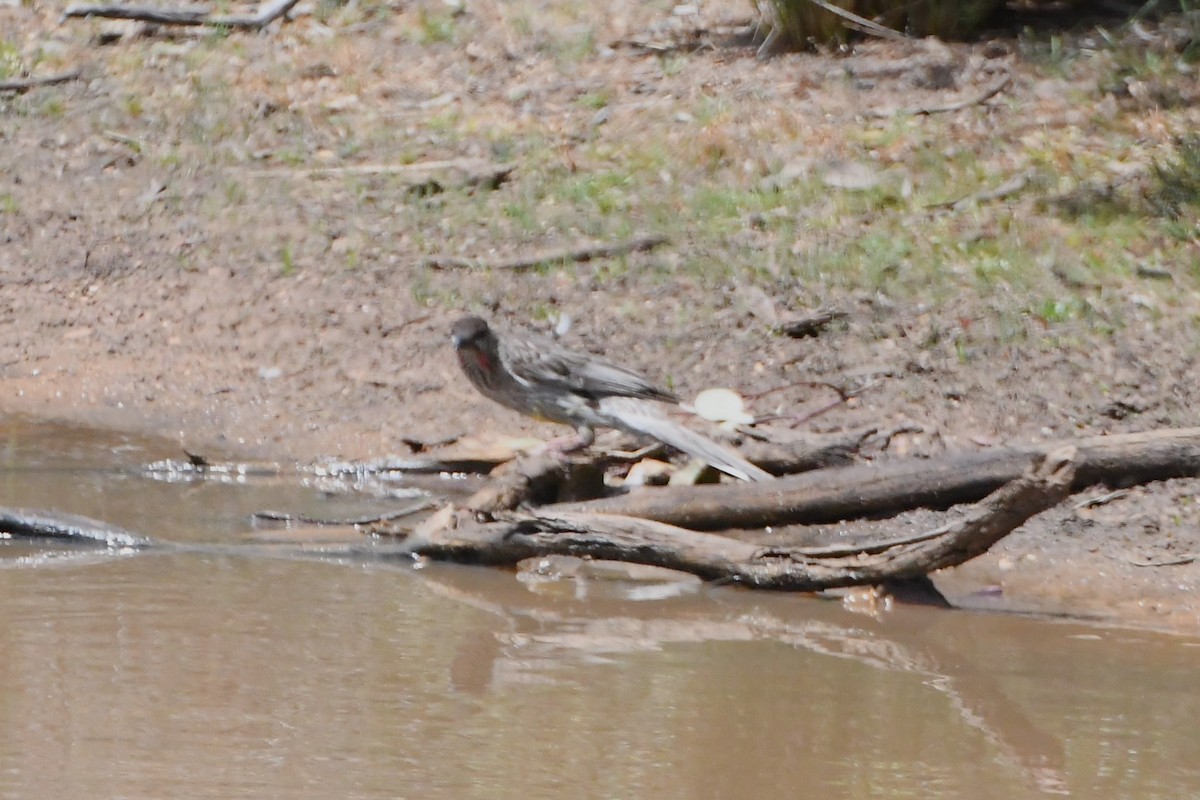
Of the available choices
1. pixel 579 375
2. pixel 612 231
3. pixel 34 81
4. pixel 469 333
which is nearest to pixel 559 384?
pixel 579 375

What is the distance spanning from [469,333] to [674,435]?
1.13 meters

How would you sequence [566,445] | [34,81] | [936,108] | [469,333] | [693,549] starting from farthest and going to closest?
[34,81] → [936,108] → [469,333] → [566,445] → [693,549]

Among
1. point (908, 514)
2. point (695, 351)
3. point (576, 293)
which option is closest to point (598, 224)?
point (576, 293)

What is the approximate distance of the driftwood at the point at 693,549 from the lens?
531 cm

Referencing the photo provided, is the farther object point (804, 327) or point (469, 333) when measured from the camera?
point (804, 327)

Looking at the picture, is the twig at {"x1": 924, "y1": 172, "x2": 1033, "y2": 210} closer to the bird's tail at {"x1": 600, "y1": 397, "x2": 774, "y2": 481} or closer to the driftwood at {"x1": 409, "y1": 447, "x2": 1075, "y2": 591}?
the bird's tail at {"x1": 600, "y1": 397, "x2": 774, "y2": 481}

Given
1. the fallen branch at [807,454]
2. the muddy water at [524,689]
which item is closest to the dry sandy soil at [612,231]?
the fallen branch at [807,454]

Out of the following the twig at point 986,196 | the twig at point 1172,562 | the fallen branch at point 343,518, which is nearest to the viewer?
the twig at point 1172,562

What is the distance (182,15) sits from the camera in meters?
12.6

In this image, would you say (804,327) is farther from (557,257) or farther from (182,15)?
(182,15)

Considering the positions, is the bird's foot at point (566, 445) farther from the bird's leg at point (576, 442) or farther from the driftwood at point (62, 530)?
the driftwood at point (62, 530)

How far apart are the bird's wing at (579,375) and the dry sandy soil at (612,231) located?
0.76 meters

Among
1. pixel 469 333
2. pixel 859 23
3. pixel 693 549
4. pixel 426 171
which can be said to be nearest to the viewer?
pixel 693 549

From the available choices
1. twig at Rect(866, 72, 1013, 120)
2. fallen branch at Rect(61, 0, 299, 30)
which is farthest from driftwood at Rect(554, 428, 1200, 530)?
fallen branch at Rect(61, 0, 299, 30)
